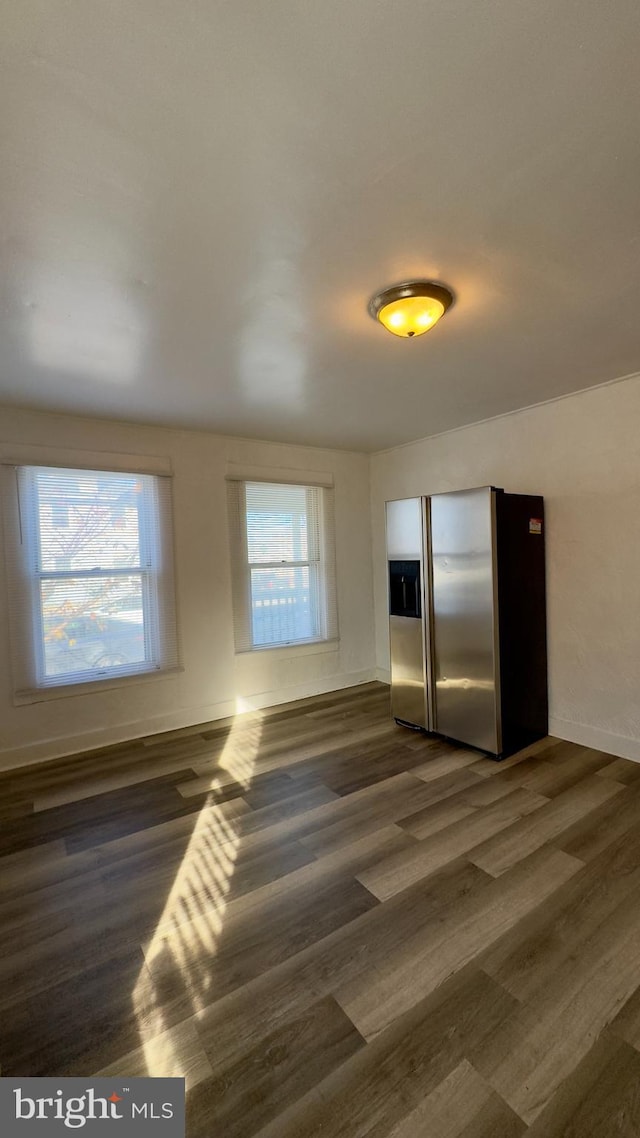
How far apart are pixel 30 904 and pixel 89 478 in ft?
8.75

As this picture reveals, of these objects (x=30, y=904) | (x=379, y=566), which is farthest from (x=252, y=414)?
(x=30, y=904)

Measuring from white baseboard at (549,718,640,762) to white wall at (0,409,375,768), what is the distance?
2073mm

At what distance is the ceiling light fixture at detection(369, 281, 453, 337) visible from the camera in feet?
5.97

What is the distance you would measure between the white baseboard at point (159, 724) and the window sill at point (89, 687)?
313 mm

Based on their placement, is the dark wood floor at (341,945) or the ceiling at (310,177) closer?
the ceiling at (310,177)

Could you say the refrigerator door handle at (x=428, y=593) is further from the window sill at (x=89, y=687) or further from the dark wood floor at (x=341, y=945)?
the window sill at (x=89, y=687)

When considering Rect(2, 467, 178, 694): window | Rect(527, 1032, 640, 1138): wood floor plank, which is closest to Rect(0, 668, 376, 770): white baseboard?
Rect(2, 467, 178, 694): window

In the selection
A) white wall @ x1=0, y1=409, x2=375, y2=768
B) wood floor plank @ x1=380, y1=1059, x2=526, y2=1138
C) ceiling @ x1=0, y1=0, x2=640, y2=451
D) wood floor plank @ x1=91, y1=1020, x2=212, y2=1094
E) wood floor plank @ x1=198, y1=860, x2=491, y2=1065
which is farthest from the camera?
white wall @ x1=0, y1=409, x2=375, y2=768

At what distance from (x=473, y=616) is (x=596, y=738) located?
1232mm

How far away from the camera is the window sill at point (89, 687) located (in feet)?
10.5

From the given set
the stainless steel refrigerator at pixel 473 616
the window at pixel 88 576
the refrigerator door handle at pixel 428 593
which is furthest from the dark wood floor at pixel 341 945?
the window at pixel 88 576

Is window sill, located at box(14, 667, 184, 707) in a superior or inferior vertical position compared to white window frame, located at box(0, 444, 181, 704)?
inferior

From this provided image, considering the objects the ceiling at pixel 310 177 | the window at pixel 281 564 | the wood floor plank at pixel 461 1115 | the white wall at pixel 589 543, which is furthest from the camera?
the window at pixel 281 564

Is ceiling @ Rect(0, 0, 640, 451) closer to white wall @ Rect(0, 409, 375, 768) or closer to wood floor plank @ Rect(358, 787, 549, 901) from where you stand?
white wall @ Rect(0, 409, 375, 768)
